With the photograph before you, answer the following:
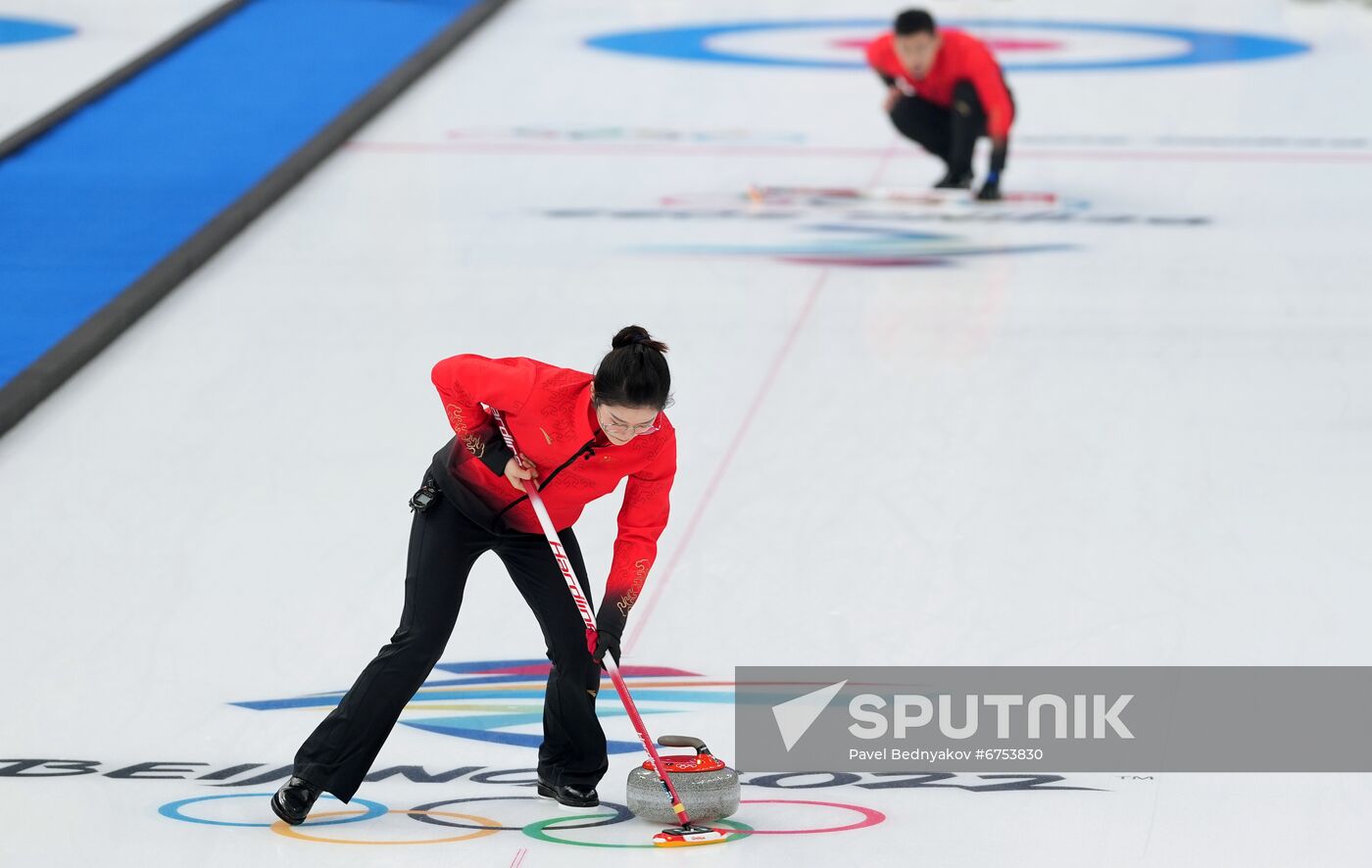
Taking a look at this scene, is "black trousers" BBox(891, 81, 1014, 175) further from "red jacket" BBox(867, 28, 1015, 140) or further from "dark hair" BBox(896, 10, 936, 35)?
"dark hair" BBox(896, 10, 936, 35)

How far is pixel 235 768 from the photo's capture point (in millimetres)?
3381

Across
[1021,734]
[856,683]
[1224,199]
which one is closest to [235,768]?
[856,683]

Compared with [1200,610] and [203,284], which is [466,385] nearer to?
[1200,610]

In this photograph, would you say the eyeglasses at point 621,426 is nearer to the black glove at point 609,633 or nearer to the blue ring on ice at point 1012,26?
the black glove at point 609,633

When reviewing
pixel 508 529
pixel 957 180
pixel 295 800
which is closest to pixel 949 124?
pixel 957 180

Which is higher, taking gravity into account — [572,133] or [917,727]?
[572,133]

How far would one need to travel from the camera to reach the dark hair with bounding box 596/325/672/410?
110 inches

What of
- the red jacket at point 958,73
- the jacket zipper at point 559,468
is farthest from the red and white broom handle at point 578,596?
the red jacket at point 958,73

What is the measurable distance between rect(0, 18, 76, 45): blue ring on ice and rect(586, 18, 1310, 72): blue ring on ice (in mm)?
3132

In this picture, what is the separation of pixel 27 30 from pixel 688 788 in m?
9.22

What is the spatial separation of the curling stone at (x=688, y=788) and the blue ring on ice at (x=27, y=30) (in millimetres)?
8736

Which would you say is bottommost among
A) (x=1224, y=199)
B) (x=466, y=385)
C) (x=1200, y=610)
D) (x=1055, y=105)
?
(x=1200, y=610)

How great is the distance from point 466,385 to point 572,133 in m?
6.38

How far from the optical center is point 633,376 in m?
2.80
